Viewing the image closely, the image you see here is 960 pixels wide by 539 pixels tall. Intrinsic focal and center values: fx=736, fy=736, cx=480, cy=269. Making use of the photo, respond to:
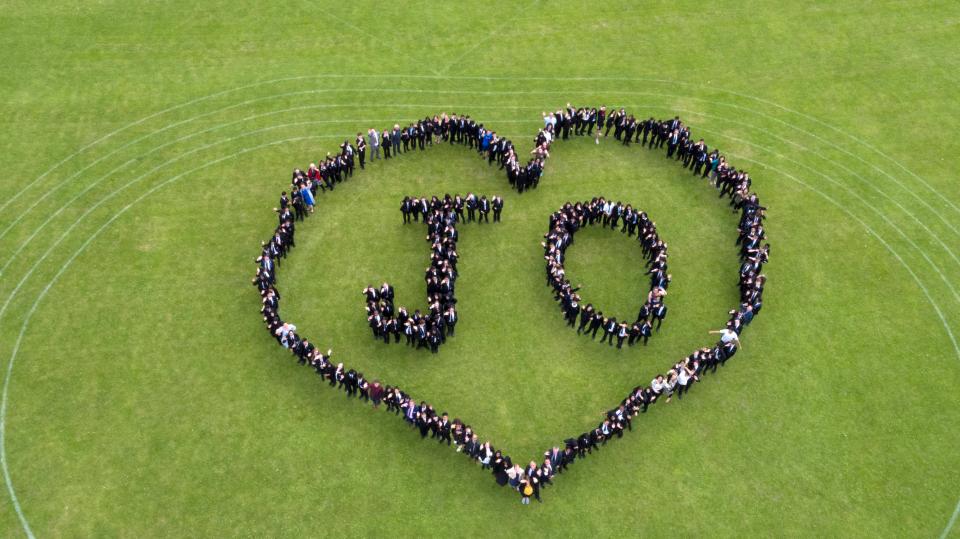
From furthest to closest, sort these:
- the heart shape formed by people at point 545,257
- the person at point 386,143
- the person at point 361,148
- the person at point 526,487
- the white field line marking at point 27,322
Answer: the person at point 386,143, the person at point 361,148, the heart shape formed by people at point 545,257, the white field line marking at point 27,322, the person at point 526,487

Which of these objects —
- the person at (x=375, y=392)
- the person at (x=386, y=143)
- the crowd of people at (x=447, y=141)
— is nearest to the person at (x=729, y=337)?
the crowd of people at (x=447, y=141)

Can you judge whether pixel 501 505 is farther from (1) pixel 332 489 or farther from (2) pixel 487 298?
(2) pixel 487 298

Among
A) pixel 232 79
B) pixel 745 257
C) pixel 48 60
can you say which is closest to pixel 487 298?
pixel 745 257

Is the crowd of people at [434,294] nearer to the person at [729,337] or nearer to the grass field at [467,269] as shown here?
the grass field at [467,269]

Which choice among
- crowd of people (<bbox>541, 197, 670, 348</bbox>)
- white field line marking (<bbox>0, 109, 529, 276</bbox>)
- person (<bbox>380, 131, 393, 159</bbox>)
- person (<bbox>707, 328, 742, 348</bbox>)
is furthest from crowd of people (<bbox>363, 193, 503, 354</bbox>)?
person (<bbox>707, 328, 742, 348</bbox>)

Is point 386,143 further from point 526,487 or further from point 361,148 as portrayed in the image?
point 526,487

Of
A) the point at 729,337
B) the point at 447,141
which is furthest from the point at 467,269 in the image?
the point at 729,337

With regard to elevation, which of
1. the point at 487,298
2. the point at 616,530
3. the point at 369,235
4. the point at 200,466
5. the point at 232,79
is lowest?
the point at 616,530
